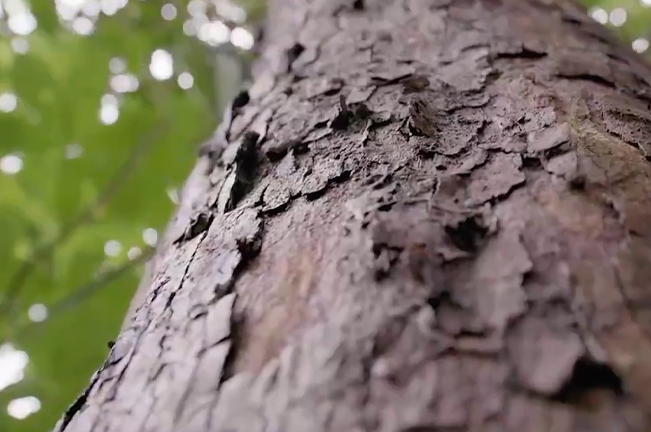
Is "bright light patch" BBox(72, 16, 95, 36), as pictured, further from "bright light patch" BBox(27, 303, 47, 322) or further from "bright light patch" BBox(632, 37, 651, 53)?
"bright light patch" BBox(632, 37, 651, 53)

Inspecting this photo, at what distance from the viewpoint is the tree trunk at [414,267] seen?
31 cm

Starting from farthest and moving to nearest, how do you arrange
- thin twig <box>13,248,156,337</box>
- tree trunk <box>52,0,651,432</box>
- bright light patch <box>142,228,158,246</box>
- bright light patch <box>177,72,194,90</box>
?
bright light patch <box>177,72,194,90</box>
bright light patch <box>142,228,158,246</box>
thin twig <box>13,248,156,337</box>
tree trunk <box>52,0,651,432</box>

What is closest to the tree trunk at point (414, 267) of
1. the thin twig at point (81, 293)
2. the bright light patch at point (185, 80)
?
the thin twig at point (81, 293)

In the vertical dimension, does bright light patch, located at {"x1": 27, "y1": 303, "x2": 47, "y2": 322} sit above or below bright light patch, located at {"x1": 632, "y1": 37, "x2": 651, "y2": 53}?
above

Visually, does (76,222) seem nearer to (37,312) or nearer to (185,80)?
(37,312)

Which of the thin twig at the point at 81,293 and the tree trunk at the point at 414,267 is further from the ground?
the tree trunk at the point at 414,267

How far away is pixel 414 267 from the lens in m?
0.38

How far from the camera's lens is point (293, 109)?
0.61 m

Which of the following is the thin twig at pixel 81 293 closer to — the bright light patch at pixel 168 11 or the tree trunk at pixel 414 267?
the tree trunk at pixel 414 267

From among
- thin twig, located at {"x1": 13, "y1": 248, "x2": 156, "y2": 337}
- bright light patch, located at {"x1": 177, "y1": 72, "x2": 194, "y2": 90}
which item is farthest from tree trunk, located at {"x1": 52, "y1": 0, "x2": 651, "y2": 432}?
bright light patch, located at {"x1": 177, "y1": 72, "x2": 194, "y2": 90}

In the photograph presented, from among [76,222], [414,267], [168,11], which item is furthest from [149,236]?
[414,267]

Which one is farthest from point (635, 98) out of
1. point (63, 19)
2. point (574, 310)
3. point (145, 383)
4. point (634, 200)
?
point (63, 19)

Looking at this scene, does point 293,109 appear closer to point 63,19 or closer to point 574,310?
point 574,310

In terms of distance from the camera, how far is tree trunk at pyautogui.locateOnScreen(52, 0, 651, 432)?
0.31 meters
